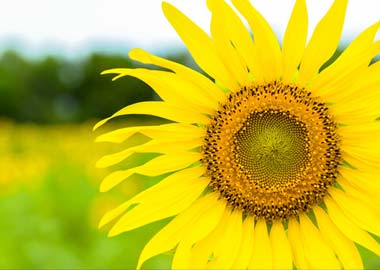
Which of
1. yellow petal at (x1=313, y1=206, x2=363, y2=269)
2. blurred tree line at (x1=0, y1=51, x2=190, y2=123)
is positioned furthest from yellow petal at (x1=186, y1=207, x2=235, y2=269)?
blurred tree line at (x1=0, y1=51, x2=190, y2=123)

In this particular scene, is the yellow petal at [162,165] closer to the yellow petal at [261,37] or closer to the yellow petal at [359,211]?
the yellow petal at [261,37]

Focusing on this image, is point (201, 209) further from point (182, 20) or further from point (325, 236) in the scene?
point (182, 20)

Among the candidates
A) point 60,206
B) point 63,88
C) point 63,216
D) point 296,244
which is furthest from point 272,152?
point 63,88

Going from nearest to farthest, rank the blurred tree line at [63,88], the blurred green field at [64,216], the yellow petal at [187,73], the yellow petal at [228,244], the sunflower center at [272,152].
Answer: the yellow petal at [187,73], the yellow petal at [228,244], the sunflower center at [272,152], the blurred green field at [64,216], the blurred tree line at [63,88]

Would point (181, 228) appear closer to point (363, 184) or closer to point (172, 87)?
point (172, 87)

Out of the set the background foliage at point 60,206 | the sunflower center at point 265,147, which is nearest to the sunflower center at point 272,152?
the sunflower center at point 265,147
